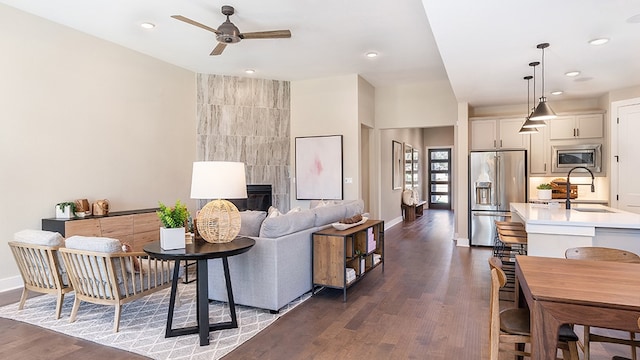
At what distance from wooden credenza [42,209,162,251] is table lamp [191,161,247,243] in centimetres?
Answer: 225

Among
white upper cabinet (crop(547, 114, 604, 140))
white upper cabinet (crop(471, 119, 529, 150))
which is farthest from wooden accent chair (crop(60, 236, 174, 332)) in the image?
white upper cabinet (crop(547, 114, 604, 140))

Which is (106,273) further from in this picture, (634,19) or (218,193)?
(634,19)

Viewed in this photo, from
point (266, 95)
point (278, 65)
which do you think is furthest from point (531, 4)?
point (266, 95)

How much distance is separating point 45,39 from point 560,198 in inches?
313

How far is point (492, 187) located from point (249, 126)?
4.53 meters

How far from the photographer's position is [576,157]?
6270 millimetres

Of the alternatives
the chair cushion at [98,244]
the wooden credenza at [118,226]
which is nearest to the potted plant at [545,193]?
the chair cushion at [98,244]

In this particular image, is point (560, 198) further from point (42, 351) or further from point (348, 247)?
point (42, 351)

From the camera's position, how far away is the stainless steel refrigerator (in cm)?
626

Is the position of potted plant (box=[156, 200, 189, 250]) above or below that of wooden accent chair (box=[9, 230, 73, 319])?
above

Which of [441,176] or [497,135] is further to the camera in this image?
[441,176]

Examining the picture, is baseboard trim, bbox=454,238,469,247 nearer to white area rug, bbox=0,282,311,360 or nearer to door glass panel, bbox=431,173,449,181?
white area rug, bbox=0,282,311,360

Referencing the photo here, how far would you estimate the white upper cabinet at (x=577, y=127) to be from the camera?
6199 millimetres

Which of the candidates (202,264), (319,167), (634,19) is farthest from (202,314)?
(319,167)
